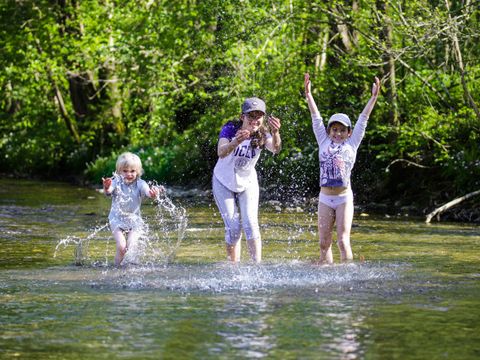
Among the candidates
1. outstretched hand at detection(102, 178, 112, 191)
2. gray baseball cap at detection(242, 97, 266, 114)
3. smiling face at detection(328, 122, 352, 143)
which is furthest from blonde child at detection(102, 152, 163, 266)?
smiling face at detection(328, 122, 352, 143)

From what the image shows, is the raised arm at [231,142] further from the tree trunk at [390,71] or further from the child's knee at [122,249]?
the tree trunk at [390,71]

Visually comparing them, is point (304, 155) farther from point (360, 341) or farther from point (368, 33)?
point (360, 341)

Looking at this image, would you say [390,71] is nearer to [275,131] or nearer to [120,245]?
[275,131]

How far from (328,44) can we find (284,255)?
28.2 feet

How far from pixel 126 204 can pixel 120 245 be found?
16.2 inches

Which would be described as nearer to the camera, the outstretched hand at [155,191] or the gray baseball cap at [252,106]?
the gray baseball cap at [252,106]

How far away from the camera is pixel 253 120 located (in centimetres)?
978

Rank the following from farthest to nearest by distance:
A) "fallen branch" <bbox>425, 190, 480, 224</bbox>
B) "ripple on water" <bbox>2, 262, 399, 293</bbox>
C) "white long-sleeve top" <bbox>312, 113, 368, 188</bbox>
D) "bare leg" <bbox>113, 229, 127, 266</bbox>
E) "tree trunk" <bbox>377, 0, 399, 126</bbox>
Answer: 1. "tree trunk" <bbox>377, 0, 399, 126</bbox>
2. "fallen branch" <bbox>425, 190, 480, 224</bbox>
3. "bare leg" <bbox>113, 229, 127, 266</bbox>
4. "white long-sleeve top" <bbox>312, 113, 368, 188</bbox>
5. "ripple on water" <bbox>2, 262, 399, 293</bbox>

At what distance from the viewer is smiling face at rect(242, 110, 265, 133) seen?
9.76m

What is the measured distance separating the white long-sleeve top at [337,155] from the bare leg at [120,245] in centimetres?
202

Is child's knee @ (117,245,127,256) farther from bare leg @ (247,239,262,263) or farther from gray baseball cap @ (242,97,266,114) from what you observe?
gray baseball cap @ (242,97,266,114)

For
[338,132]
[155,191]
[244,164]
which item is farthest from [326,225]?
[155,191]

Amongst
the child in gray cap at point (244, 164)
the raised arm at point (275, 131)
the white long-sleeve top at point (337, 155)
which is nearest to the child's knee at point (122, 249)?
the child in gray cap at point (244, 164)

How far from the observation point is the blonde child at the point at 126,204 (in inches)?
403
